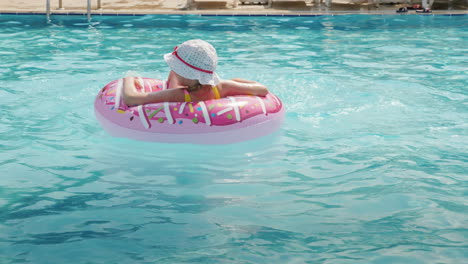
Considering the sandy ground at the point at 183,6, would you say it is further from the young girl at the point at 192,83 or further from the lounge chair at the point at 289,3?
the young girl at the point at 192,83

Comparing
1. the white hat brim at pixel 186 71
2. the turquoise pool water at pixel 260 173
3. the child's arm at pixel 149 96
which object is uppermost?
the white hat brim at pixel 186 71

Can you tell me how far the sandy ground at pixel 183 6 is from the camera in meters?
12.9

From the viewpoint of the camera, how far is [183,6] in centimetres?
1355

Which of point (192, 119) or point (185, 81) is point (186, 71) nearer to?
point (185, 81)

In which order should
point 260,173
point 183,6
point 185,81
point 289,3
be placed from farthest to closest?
point 289,3
point 183,6
point 185,81
point 260,173

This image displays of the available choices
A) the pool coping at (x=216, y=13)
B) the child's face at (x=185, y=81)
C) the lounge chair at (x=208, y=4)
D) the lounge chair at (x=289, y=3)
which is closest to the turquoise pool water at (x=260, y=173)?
the child's face at (x=185, y=81)

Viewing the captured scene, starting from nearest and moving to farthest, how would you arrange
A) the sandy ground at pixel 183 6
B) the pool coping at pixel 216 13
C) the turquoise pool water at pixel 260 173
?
1. the turquoise pool water at pixel 260 173
2. the pool coping at pixel 216 13
3. the sandy ground at pixel 183 6

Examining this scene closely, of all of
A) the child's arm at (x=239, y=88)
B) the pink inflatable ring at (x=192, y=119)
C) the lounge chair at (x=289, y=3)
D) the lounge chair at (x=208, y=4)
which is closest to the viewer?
the pink inflatable ring at (x=192, y=119)

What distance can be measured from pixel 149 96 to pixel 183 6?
28.6 feet

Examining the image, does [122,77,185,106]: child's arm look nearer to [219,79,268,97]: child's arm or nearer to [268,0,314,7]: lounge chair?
[219,79,268,97]: child's arm

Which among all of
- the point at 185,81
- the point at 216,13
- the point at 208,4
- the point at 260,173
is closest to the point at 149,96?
the point at 185,81

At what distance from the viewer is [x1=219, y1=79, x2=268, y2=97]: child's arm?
5.30 metres

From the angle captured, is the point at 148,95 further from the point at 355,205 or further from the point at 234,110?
the point at 355,205

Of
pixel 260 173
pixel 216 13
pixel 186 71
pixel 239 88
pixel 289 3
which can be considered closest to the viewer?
pixel 260 173
